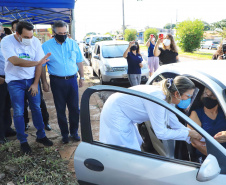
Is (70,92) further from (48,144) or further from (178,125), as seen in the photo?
(178,125)

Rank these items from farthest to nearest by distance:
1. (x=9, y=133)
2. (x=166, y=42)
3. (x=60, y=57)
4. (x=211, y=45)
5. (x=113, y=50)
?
(x=211, y=45)
(x=113, y=50)
(x=166, y=42)
(x=9, y=133)
(x=60, y=57)

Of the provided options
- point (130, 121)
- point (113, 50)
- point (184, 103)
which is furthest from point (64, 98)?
point (113, 50)

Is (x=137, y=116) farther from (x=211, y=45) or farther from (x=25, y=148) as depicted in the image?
(x=211, y=45)

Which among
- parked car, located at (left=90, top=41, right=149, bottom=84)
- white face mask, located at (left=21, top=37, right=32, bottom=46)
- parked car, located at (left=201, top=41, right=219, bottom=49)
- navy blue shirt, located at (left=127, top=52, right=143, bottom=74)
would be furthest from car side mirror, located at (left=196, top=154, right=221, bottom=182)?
parked car, located at (left=201, top=41, right=219, bottom=49)

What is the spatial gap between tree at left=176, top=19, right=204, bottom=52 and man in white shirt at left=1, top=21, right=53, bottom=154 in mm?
19639

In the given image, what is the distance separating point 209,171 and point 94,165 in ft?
2.47

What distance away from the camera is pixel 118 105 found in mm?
1988

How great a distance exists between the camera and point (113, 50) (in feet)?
29.0

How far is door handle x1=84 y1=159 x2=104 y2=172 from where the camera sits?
1653 mm

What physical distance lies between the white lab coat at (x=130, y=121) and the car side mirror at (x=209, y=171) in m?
0.47

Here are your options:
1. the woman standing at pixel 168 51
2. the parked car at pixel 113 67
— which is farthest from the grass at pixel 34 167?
the parked car at pixel 113 67

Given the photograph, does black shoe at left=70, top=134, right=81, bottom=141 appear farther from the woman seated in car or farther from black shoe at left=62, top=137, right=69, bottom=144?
the woman seated in car

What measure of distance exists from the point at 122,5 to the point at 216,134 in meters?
30.1

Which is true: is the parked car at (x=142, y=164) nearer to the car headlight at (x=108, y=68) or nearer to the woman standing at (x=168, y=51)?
the woman standing at (x=168, y=51)
